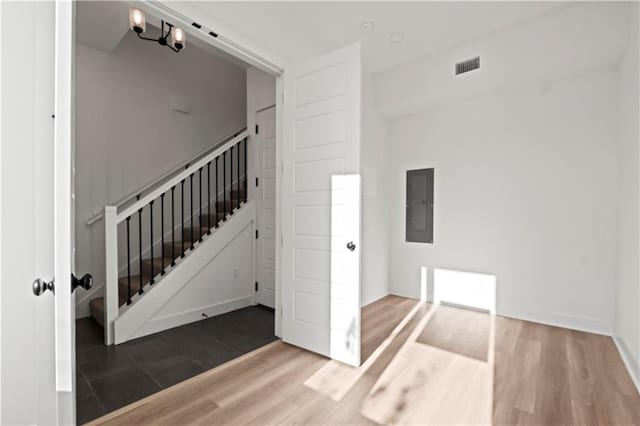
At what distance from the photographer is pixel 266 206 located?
3834mm

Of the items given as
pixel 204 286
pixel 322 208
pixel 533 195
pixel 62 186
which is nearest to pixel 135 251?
pixel 204 286

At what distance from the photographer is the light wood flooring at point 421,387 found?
1.71 meters

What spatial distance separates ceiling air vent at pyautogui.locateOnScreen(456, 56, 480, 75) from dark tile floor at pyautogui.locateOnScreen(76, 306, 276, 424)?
3.48 metres

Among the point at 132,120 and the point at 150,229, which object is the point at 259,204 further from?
the point at 132,120

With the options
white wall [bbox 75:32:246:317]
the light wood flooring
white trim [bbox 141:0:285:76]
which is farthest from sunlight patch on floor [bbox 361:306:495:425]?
white wall [bbox 75:32:246:317]

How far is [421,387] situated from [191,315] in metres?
2.46

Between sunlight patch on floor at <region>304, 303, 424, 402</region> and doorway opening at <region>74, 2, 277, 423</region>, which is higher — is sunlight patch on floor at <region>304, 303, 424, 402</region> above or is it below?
below

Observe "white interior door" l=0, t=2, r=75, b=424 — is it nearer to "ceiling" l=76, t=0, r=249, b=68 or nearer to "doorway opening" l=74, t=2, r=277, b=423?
"doorway opening" l=74, t=2, r=277, b=423

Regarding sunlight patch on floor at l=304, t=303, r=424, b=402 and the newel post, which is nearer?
sunlight patch on floor at l=304, t=303, r=424, b=402

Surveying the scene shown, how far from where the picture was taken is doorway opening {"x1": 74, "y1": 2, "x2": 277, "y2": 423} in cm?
267

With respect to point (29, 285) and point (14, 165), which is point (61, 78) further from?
point (29, 285)

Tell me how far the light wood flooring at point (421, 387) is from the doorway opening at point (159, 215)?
35 cm

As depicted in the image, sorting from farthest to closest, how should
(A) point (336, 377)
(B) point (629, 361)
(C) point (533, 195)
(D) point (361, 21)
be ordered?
(C) point (533, 195)
(D) point (361, 21)
(B) point (629, 361)
(A) point (336, 377)

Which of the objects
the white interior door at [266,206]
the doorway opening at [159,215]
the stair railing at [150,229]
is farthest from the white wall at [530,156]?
the stair railing at [150,229]
